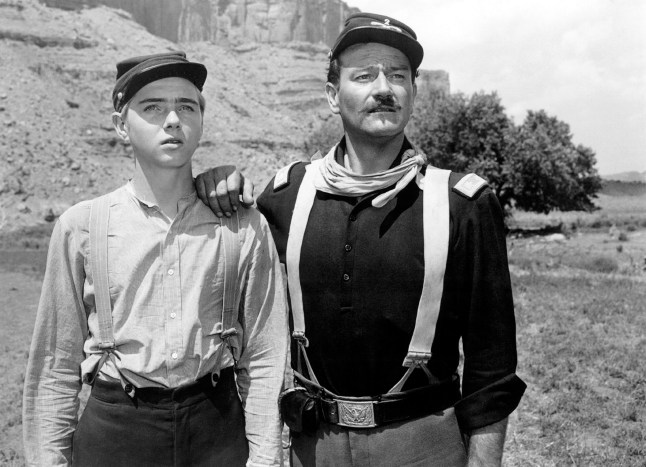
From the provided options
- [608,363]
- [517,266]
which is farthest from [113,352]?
[517,266]

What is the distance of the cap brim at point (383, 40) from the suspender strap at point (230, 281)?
96 cm

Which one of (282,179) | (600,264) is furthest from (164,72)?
(600,264)

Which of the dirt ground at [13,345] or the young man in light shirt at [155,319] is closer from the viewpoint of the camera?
the young man in light shirt at [155,319]

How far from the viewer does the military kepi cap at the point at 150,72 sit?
277 cm

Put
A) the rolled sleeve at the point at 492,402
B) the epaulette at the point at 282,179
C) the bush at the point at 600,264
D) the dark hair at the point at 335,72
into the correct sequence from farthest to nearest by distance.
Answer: the bush at the point at 600,264, the epaulette at the point at 282,179, the dark hair at the point at 335,72, the rolled sleeve at the point at 492,402

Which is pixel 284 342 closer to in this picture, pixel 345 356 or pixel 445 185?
pixel 345 356

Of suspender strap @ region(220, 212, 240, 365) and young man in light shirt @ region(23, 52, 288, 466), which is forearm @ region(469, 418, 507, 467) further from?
suspender strap @ region(220, 212, 240, 365)

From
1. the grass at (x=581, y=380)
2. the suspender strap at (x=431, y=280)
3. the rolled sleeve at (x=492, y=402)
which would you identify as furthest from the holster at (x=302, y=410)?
the grass at (x=581, y=380)

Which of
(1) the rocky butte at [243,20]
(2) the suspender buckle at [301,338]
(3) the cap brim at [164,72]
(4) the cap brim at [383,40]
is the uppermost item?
(1) the rocky butte at [243,20]

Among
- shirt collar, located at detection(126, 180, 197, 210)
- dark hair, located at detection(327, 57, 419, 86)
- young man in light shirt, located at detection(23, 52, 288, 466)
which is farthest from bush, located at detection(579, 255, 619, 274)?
shirt collar, located at detection(126, 180, 197, 210)

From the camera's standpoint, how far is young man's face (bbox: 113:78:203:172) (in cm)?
279

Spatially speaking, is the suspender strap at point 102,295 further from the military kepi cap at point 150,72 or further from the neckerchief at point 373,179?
the neckerchief at point 373,179

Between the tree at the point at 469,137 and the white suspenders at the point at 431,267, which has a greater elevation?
the tree at the point at 469,137

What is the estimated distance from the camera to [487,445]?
2648mm
